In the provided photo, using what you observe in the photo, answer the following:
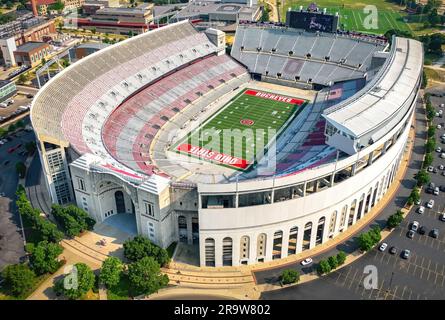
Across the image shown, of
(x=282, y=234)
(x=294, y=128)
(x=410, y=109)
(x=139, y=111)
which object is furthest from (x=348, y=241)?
(x=139, y=111)

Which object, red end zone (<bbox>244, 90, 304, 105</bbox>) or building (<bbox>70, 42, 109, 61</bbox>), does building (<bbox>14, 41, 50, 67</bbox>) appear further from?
red end zone (<bbox>244, 90, 304, 105</bbox>)

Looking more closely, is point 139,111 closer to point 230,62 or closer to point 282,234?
point 230,62

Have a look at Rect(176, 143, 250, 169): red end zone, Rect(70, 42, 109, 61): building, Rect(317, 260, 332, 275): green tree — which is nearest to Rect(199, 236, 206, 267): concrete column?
Rect(317, 260, 332, 275): green tree

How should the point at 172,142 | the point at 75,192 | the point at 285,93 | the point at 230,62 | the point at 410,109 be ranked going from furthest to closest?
A: the point at 230,62 < the point at 285,93 < the point at 172,142 < the point at 410,109 < the point at 75,192

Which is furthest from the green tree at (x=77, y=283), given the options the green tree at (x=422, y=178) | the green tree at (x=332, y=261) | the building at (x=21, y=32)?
the building at (x=21, y=32)

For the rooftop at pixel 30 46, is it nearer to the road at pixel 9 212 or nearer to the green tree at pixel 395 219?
the road at pixel 9 212

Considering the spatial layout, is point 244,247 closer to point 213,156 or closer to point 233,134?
point 213,156
